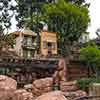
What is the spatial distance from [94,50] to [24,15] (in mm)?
12758

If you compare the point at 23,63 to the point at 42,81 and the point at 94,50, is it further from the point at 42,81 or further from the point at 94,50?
the point at 94,50

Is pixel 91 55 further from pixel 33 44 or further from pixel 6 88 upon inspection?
pixel 6 88

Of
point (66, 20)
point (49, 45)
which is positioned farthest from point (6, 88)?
point (49, 45)

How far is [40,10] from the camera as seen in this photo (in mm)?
33281

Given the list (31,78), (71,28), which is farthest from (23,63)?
(71,28)

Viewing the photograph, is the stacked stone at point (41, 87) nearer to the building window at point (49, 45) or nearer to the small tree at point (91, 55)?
the small tree at point (91, 55)

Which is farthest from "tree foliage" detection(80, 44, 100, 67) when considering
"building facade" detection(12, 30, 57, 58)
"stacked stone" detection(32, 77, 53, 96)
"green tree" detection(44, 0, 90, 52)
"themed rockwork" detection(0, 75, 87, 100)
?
"building facade" detection(12, 30, 57, 58)

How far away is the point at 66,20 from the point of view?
27.9m

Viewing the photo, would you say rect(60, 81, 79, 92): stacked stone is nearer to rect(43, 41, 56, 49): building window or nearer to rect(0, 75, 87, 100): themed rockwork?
rect(0, 75, 87, 100): themed rockwork

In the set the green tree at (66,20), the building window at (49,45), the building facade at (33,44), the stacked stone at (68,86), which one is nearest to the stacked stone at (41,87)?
the stacked stone at (68,86)

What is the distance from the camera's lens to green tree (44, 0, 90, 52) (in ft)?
90.2

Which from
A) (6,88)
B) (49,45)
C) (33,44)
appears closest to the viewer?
(6,88)

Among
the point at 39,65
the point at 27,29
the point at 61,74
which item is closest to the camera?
the point at 61,74

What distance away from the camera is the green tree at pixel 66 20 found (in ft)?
90.2
